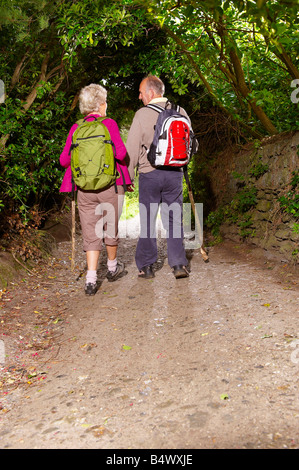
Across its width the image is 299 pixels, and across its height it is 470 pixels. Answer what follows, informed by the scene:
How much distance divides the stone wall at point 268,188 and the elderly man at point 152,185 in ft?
4.35

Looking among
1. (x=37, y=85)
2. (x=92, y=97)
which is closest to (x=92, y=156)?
(x=92, y=97)

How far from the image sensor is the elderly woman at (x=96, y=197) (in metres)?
4.53

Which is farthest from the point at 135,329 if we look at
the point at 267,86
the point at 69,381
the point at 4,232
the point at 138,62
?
the point at 138,62

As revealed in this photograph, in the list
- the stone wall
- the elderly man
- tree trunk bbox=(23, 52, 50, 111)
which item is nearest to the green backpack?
the elderly man

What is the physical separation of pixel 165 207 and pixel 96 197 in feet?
2.83

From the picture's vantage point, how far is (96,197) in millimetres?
4672

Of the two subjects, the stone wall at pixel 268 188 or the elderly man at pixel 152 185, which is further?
the stone wall at pixel 268 188

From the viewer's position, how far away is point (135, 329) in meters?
3.88

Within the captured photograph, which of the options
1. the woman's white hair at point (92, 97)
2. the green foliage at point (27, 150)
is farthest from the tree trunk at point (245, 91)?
the green foliage at point (27, 150)

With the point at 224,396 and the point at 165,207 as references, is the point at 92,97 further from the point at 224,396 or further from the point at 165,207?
the point at 224,396

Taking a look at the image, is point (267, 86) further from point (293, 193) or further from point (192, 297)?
point (192, 297)

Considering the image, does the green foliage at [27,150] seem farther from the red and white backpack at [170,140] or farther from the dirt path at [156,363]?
the red and white backpack at [170,140]

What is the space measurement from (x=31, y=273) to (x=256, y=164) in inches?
143

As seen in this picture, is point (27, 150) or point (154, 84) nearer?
point (154, 84)
